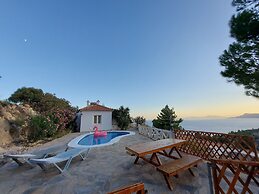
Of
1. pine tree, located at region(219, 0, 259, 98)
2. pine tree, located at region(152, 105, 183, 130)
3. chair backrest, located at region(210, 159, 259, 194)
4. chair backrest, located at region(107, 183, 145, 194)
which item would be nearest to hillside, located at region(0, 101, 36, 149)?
pine tree, located at region(152, 105, 183, 130)

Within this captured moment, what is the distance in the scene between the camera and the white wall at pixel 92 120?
1378 cm

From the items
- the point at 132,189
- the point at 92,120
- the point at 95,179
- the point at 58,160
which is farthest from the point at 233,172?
the point at 92,120

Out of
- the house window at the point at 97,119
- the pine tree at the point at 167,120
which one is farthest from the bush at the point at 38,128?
the pine tree at the point at 167,120

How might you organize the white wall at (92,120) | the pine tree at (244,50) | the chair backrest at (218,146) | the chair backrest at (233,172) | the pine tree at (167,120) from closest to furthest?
the chair backrest at (233,172)
the chair backrest at (218,146)
the pine tree at (244,50)
the pine tree at (167,120)
the white wall at (92,120)

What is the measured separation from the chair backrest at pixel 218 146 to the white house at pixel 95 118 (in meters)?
9.48

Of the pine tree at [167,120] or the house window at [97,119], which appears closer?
the pine tree at [167,120]

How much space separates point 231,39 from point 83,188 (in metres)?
9.68

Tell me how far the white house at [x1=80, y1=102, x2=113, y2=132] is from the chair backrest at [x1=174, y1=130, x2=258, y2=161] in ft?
31.1

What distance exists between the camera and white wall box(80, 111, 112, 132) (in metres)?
13.8

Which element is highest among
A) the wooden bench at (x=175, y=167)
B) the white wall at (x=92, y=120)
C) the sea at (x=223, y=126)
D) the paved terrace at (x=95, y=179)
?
the white wall at (x=92, y=120)

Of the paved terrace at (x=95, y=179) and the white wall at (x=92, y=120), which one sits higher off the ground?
the white wall at (x=92, y=120)

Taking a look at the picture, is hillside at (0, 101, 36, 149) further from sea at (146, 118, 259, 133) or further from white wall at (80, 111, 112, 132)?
sea at (146, 118, 259, 133)

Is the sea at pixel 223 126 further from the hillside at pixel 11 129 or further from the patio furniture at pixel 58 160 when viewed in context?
the hillside at pixel 11 129

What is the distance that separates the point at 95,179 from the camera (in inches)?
151
